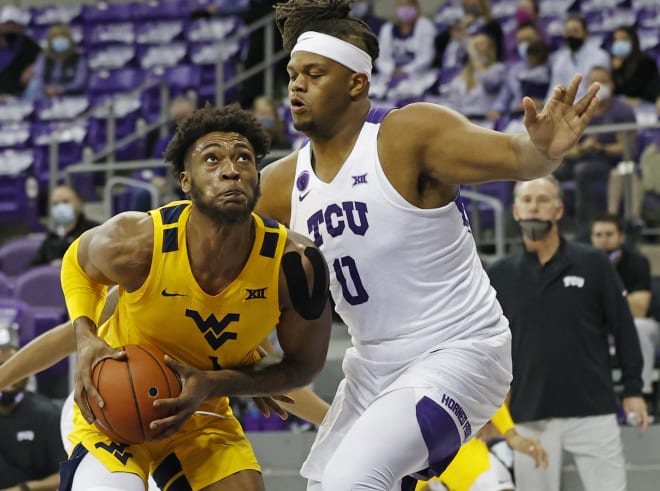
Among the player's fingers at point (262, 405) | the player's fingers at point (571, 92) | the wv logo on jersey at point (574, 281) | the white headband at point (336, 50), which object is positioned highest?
the white headband at point (336, 50)

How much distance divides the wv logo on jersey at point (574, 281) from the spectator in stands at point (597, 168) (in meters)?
1.92

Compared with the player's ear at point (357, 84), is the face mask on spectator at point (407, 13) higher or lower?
higher

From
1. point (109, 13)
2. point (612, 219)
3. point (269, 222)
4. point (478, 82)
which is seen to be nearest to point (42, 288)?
point (478, 82)

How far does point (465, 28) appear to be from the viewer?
12.3 meters

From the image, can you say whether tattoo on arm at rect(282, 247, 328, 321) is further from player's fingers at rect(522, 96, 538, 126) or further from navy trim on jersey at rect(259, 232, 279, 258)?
player's fingers at rect(522, 96, 538, 126)

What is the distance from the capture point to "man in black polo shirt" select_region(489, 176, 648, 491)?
6.57 meters

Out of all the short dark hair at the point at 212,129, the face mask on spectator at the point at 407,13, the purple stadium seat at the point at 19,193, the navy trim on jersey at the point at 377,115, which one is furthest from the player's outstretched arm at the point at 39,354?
the face mask on spectator at the point at 407,13

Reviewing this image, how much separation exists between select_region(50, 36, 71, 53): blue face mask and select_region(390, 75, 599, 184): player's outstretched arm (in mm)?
10345

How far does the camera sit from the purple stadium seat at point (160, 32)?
1463cm

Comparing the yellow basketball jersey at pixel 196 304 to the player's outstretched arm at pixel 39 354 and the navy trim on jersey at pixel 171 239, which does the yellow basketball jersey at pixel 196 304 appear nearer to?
the navy trim on jersey at pixel 171 239

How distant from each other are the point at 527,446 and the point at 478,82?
18.1 feet

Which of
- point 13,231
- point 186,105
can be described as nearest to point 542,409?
point 186,105

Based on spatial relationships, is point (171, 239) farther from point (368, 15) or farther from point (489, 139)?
point (368, 15)

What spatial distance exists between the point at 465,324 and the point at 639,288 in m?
4.28
